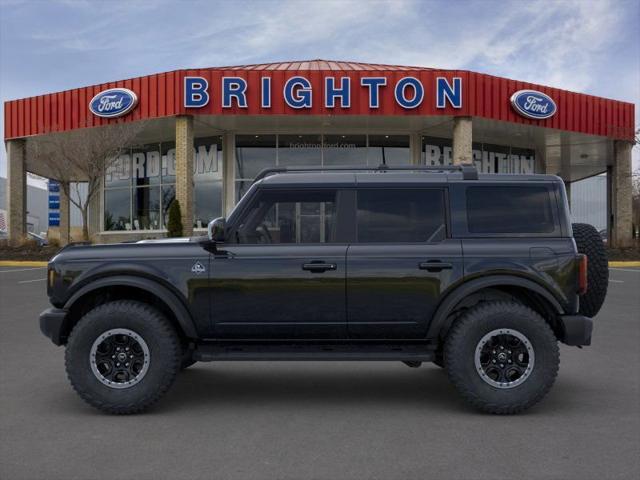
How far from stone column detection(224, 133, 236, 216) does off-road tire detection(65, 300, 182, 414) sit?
2215cm

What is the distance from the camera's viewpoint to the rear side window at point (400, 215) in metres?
4.98

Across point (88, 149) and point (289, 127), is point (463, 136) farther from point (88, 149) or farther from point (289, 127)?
point (88, 149)

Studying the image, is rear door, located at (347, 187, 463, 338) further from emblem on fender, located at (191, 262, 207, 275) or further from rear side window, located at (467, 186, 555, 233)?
emblem on fender, located at (191, 262, 207, 275)

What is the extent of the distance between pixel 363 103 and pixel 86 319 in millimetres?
18782

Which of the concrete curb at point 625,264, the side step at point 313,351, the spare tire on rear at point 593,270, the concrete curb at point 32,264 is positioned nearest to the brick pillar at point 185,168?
the concrete curb at point 32,264

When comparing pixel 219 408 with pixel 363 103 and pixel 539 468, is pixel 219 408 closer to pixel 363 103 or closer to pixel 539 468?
pixel 539 468

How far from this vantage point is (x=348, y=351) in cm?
486

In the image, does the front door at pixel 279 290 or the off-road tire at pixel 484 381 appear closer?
the off-road tire at pixel 484 381

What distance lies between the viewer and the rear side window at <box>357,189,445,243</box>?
4.98m

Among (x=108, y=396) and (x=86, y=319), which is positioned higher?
(x=86, y=319)

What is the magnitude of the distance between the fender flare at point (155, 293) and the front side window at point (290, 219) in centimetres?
70

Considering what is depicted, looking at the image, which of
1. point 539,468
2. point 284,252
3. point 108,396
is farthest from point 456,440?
point 108,396

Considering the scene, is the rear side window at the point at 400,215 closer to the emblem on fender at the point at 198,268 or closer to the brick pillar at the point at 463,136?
the emblem on fender at the point at 198,268

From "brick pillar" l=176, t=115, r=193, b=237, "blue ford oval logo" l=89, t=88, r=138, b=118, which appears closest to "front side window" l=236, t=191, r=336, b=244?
"brick pillar" l=176, t=115, r=193, b=237
